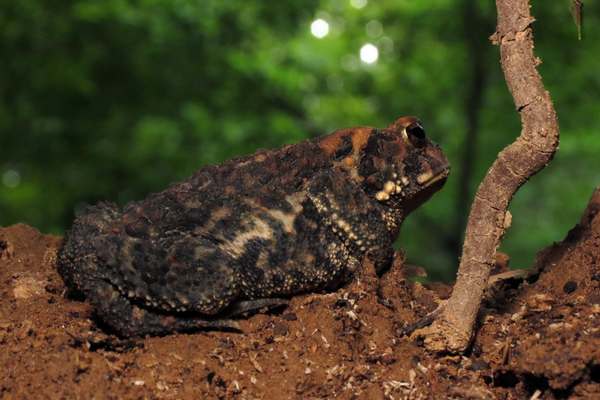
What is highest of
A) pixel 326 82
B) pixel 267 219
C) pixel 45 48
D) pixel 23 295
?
pixel 326 82

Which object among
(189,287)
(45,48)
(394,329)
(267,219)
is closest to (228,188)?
(267,219)

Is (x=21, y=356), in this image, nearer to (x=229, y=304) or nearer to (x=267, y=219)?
(x=229, y=304)

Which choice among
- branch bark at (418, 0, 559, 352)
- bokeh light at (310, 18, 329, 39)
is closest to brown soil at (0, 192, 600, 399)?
branch bark at (418, 0, 559, 352)

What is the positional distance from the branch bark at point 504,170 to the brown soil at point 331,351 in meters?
0.15

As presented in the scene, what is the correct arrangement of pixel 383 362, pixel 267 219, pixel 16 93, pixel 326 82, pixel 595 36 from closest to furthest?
pixel 383 362 < pixel 267 219 < pixel 595 36 < pixel 16 93 < pixel 326 82

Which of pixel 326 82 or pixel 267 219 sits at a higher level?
pixel 326 82

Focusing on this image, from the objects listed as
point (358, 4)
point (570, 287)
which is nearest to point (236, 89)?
point (358, 4)

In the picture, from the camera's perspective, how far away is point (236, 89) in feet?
28.8

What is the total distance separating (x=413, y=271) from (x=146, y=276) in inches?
61.0

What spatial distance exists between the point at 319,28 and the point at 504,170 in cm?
655

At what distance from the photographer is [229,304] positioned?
9.57ft

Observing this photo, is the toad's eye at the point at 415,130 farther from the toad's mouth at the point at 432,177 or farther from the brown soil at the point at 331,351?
the brown soil at the point at 331,351

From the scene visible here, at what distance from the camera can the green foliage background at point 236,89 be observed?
319 inches

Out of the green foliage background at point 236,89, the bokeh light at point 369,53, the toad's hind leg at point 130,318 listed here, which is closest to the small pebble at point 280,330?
the toad's hind leg at point 130,318
